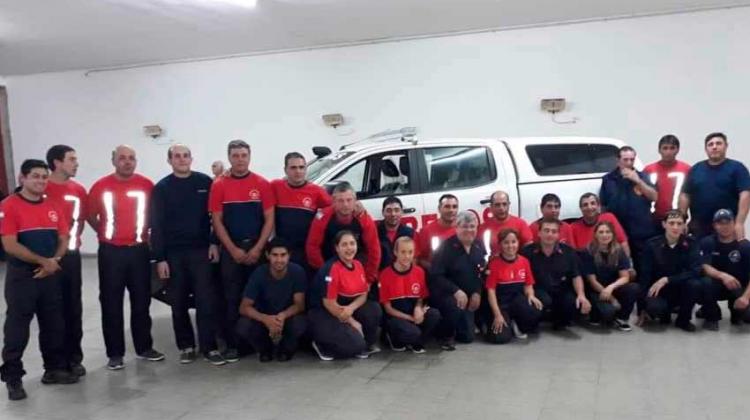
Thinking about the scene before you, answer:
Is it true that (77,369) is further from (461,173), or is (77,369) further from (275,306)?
(461,173)

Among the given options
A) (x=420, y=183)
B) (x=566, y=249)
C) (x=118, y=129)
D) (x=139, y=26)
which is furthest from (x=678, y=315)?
(x=118, y=129)

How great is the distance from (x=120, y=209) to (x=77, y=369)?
1231 millimetres

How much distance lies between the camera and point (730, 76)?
7.53 m

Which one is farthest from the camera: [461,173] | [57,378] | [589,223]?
[461,173]

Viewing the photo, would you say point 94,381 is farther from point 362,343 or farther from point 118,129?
point 118,129

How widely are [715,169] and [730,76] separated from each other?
111 inches

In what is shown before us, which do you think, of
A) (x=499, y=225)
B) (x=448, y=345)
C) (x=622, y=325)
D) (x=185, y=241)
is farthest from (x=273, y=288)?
(x=622, y=325)

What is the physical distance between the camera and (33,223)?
387cm

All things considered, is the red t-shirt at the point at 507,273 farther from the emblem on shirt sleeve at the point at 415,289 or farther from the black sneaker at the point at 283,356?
the black sneaker at the point at 283,356

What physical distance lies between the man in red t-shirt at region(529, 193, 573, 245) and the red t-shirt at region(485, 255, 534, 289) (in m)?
0.40

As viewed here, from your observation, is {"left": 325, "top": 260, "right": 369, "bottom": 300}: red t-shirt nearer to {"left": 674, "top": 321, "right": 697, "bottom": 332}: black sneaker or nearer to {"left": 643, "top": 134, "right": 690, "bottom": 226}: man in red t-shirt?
{"left": 674, "top": 321, "right": 697, "bottom": 332}: black sneaker

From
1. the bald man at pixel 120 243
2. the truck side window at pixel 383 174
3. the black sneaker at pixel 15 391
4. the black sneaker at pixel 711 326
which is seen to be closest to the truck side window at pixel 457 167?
the truck side window at pixel 383 174

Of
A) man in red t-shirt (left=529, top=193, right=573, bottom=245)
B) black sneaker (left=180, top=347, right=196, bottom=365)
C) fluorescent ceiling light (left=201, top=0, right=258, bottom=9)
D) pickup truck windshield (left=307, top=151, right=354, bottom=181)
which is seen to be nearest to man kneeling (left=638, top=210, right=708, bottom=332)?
man in red t-shirt (left=529, top=193, right=573, bottom=245)

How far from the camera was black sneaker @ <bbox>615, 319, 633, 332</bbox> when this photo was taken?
5.05 m
